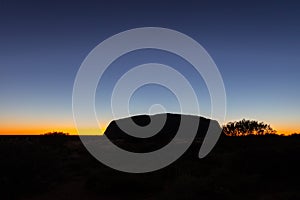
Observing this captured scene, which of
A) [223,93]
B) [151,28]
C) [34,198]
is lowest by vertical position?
[34,198]

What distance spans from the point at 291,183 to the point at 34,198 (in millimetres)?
10589

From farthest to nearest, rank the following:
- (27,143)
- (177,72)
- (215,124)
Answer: (215,124) < (177,72) < (27,143)

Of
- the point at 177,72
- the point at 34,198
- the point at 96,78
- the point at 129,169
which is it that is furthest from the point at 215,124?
the point at 34,198

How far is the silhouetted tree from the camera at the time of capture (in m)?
40.5

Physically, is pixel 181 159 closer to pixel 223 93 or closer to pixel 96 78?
pixel 223 93

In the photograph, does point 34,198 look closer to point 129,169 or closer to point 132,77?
point 129,169

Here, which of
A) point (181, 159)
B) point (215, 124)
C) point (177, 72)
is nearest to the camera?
point (181, 159)

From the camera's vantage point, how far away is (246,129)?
40.5 m

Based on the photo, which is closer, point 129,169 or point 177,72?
point 129,169

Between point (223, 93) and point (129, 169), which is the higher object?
point (223, 93)

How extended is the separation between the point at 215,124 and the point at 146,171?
104 ft

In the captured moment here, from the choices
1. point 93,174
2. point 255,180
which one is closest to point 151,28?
point 93,174

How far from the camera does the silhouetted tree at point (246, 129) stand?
4050 cm

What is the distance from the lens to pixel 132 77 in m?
24.1
